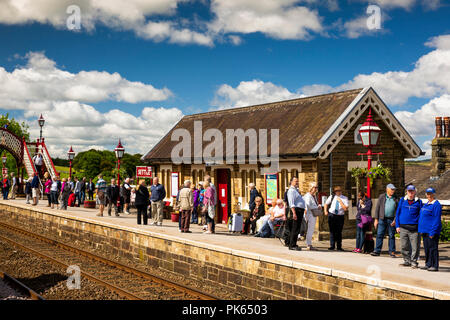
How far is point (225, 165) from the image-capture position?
18312 mm

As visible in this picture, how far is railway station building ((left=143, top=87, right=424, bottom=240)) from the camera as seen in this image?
14945mm

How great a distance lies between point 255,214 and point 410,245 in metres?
6.26

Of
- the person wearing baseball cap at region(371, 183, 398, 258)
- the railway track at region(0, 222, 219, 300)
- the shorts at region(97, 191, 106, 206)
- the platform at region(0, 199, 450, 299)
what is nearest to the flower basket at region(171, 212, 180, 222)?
the shorts at region(97, 191, 106, 206)

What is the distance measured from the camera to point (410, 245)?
973 centimetres

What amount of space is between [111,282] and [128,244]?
3129mm

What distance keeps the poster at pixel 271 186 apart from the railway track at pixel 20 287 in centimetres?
840

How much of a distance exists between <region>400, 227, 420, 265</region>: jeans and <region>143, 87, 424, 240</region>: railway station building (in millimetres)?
4830

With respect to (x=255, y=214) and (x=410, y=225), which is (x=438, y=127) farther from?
(x=410, y=225)

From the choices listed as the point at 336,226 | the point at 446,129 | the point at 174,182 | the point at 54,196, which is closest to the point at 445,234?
the point at 336,226

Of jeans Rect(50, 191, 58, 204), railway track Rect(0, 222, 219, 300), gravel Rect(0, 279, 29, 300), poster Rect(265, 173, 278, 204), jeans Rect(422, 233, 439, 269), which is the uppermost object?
poster Rect(265, 173, 278, 204)

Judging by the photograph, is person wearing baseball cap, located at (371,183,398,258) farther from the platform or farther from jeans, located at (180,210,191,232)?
jeans, located at (180,210,191,232)

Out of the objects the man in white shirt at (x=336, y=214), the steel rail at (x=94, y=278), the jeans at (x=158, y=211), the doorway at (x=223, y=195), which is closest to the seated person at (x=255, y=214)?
the doorway at (x=223, y=195)

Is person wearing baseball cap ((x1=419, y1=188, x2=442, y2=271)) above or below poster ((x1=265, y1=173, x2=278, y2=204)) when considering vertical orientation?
below
